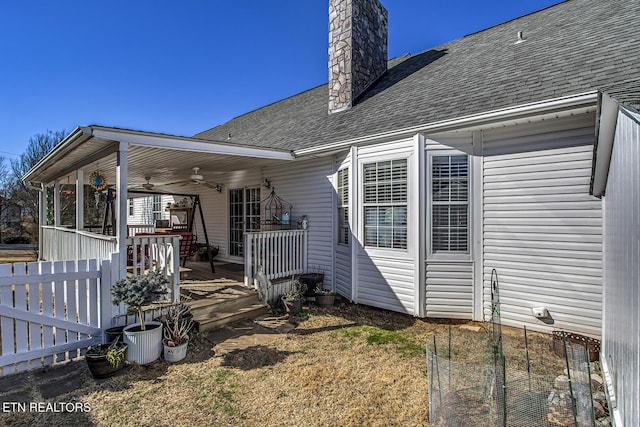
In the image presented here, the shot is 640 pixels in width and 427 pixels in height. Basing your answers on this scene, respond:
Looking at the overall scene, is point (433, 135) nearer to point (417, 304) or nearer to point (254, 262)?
point (417, 304)

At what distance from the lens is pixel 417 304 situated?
5.34 m

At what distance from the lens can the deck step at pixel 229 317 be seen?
189 inches

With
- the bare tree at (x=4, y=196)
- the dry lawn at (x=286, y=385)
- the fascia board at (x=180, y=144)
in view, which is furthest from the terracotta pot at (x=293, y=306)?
the bare tree at (x=4, y=196)

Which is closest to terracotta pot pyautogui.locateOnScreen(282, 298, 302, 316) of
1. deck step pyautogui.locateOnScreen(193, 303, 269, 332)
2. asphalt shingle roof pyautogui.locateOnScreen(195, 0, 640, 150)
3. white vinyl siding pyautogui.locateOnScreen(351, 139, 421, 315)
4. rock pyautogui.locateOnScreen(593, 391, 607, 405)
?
deck step pyautogui.locateOnScreen(193, 303, 269, 332)

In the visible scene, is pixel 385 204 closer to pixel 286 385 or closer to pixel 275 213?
pixel 275 213

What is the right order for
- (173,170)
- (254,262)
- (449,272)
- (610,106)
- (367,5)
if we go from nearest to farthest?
1. (610,106)
2. (449,272)
3. (254,262)
4. (173,170)
5. (367,5)

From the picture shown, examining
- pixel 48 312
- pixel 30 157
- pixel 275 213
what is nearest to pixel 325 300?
pixel 275 213

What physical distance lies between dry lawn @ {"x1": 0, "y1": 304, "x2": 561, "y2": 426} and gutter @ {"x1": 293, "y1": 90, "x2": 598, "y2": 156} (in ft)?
10.0

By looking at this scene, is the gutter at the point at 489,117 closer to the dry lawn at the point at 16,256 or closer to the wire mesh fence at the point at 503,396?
the wire mesh fence at the point at 503,396

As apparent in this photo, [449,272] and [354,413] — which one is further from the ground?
[449,272]

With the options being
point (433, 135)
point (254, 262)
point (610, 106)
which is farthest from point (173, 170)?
point (610, 106)

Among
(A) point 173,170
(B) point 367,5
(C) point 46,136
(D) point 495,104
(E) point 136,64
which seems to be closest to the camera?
(D) point 495,104

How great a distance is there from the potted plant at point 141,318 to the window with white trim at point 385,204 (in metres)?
3.58

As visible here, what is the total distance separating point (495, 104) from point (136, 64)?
527 inches
